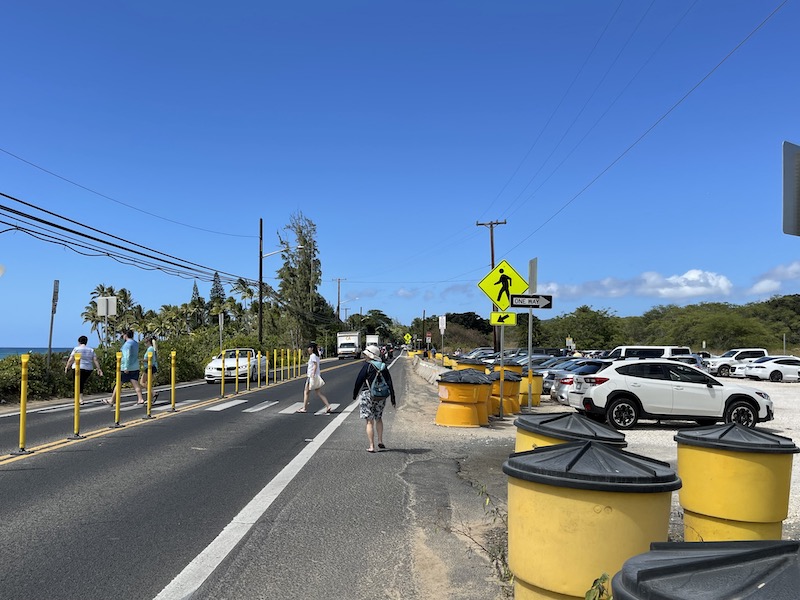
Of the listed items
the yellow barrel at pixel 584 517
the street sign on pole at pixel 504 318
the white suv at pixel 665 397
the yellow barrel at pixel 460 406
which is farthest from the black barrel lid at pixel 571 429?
the white suv at pixel 665 397

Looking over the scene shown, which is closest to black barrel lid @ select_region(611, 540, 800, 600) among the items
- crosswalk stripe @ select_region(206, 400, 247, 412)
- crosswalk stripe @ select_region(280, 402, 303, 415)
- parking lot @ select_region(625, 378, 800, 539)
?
parking lot @ select_region(625, 378, 800, 539)

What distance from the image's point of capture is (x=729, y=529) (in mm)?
4750

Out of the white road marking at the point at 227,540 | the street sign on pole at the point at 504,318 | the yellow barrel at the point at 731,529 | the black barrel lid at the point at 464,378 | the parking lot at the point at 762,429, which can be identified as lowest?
the parking lot at the point at 762,429

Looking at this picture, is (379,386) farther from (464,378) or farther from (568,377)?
(568,377)

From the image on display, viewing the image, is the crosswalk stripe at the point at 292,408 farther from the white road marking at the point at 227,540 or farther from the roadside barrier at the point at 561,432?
the roadside barrier at the point at 561,432

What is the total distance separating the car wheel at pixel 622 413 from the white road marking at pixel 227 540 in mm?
7623

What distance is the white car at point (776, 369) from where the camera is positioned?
Result: 112 feet

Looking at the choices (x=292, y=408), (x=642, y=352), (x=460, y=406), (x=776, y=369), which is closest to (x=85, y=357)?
(x=292, y=408)

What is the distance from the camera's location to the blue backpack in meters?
9.98

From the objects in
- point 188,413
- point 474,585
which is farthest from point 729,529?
point 188,413

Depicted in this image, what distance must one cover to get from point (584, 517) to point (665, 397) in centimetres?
1199

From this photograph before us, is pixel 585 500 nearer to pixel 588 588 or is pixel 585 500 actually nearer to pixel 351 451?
pixel 588 588

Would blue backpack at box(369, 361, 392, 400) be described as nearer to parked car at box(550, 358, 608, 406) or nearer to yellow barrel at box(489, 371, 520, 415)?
yellow barrel at box(489, 371, 520, 415)

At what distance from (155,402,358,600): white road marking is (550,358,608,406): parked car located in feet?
30.4
